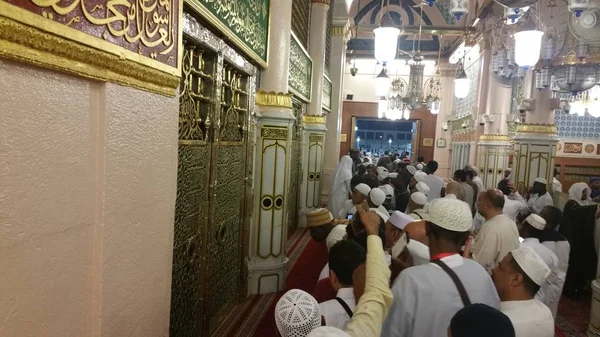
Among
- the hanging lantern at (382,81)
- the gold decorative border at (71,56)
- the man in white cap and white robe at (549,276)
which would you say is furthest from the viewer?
Result: the hanging lantern at (382,81)

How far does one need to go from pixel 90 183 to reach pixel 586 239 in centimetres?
563

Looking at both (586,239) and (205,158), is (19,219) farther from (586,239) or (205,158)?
(586,239)

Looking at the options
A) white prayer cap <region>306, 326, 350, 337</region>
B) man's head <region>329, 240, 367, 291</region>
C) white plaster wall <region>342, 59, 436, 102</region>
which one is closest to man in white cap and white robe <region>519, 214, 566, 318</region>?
man's head <region>329, 240, 367, 291</region>

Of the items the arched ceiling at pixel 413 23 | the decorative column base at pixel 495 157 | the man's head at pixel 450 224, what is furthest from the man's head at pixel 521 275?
the arched ceiling at pixel 413 23

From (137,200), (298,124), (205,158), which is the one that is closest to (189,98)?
(205,158)

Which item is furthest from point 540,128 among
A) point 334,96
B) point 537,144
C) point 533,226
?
point 533,226

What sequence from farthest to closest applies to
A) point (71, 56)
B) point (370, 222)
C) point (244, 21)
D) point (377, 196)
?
point (377, 196)
point (244, 21)
point (370, 222)
point (71, 56)

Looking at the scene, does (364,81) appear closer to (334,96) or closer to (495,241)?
(334,96)

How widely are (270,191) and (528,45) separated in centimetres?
299

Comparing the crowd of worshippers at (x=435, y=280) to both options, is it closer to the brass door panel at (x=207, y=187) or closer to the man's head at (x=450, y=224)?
the man's head at (x=450, y=224)

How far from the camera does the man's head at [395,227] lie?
312cm

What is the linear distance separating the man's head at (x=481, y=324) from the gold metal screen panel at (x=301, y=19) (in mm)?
5621

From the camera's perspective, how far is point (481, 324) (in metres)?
1.38

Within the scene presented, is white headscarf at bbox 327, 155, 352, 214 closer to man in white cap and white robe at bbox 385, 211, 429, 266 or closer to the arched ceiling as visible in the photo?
man in white cap and white robe at bbox 385, 211, 429, 266
